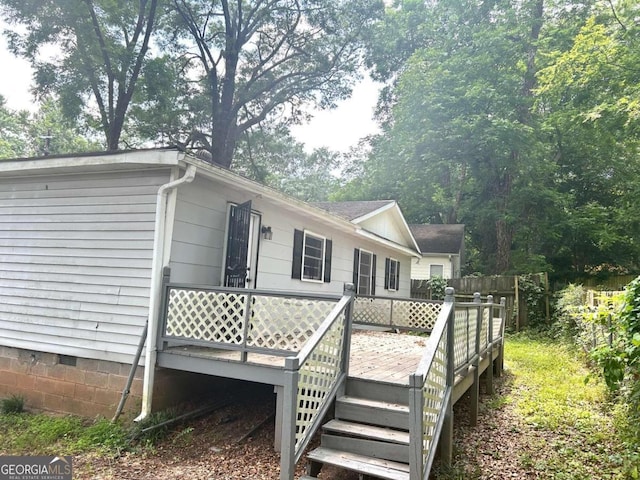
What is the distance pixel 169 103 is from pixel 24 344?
546 inches

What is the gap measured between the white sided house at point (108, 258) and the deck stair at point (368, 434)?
1.07 m

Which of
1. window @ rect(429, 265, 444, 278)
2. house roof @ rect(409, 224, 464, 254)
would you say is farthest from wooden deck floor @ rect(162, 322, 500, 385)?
window @ rect(429, 265, 444, 278)

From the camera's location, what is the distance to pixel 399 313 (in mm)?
10164

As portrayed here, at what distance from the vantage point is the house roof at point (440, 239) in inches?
842

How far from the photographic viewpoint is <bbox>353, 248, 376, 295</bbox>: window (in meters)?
11.5

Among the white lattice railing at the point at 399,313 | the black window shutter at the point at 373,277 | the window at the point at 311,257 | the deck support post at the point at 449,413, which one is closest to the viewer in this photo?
the deck support post at the point at 449,413

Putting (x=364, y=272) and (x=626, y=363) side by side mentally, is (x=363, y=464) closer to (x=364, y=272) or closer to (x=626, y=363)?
(x=626, y=363)

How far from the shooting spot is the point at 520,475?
4.00m

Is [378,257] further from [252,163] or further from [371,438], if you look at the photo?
[252,163]

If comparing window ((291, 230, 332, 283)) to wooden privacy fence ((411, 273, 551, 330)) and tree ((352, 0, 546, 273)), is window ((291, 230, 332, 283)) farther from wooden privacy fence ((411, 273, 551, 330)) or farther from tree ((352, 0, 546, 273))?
tree ((352, 0, 546, 273))

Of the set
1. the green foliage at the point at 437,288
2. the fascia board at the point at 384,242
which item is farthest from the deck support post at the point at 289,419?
the green foliage at the point at 437,288

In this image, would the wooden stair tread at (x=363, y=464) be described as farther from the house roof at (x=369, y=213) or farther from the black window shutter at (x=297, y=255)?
the house roof at (x=369, y=213)

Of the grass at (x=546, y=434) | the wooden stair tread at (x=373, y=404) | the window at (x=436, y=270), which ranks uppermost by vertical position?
the window at (x=436, y=270)

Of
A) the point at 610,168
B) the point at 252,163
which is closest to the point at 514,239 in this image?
the point at 610,168
